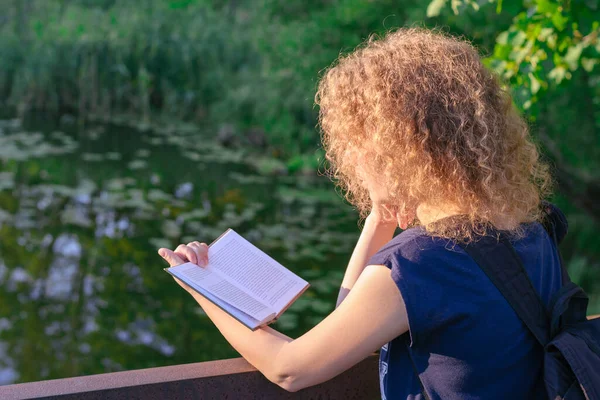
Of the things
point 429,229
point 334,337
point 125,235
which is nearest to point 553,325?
point 429,229

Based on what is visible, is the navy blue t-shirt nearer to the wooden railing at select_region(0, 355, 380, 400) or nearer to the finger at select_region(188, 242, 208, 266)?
the wooden railing at select_region(0, 355, 380, 400)

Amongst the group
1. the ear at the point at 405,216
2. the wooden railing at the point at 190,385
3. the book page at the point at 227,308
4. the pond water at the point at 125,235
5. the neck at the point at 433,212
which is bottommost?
the pond water at the point at 125,235

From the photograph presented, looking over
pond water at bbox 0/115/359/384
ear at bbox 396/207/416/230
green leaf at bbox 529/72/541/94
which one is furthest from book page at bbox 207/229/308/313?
pond water at bbox 0/115/359/384

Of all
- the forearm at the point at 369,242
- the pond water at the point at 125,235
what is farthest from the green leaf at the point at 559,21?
the pond water at the point at 125,235

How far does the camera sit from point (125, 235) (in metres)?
5.70

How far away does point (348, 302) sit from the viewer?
1.20 meters

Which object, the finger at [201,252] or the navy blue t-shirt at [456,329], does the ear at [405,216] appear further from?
the finger at [201,252]

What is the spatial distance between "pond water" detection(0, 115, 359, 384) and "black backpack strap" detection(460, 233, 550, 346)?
3.29 meters

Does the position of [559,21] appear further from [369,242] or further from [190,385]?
[190,385]

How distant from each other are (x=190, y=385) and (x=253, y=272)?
0.84 feet

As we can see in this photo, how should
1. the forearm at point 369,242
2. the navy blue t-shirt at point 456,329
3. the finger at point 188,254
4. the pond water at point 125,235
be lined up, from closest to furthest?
the navy blue t-shirt at point 456,329 < the finger at point 188,254 < the forearm at point 369,242 < the pond water at point 125,235

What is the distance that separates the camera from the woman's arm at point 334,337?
1156 mm

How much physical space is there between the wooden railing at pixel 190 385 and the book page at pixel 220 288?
135mm

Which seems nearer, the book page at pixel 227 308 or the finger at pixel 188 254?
the book page at pixel 227 308
